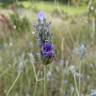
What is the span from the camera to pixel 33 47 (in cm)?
430

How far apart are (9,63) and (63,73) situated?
536mm

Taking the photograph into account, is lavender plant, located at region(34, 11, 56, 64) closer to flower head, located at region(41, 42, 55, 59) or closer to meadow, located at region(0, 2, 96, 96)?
flower head, located at region(41, 42, 55, 59)

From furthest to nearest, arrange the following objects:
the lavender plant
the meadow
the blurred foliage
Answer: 1. the blurred foliage
2. the meadow
3. the lavender plant

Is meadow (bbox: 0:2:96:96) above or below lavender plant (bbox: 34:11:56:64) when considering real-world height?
below

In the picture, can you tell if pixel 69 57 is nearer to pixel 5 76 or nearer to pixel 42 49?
pixel 5 76

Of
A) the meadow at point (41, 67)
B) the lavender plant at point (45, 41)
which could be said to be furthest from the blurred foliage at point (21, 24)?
the lavender plant at point (45, 41)

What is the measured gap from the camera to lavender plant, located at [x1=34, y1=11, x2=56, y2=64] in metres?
1.86

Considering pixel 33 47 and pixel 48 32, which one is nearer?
pixel 48 32

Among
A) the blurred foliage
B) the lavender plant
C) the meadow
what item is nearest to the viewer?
the lavender plant

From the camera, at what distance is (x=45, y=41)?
1909mm

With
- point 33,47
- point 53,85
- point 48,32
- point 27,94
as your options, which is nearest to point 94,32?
point 33,47

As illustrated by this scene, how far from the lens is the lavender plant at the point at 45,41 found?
186cm

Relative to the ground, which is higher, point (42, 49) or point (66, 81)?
point (42, 49)

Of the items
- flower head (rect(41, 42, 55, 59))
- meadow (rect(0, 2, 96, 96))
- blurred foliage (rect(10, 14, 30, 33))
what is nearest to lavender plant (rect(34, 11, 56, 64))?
flower head (rect(41, 42, 55, 59))
